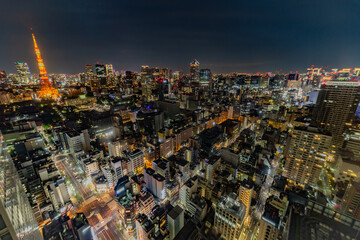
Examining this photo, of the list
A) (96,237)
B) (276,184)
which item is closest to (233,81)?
(276,184)

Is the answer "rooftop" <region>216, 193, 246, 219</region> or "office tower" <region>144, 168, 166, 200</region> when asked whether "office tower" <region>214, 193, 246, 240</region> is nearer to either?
"rooftop" <region>216, 193, 246, 219</region>

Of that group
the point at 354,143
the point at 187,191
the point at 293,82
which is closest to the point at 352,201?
the point at 354,143

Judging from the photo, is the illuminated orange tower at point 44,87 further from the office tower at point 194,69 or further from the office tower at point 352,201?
the office tower at point 352,201

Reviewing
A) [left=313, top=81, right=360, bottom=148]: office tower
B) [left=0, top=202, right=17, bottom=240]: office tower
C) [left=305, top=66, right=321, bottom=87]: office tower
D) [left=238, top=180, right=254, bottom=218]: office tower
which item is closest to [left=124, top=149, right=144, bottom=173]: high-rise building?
[left=238, top=180, right=254, bottom=218]: office tower

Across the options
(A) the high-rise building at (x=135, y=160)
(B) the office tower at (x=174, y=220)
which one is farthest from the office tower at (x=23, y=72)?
(B) the office tower at (x=174, y=220)

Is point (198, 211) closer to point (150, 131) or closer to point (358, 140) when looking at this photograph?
point (150, 131)

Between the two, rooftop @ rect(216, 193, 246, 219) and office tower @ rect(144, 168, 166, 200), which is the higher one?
rooftop @ rect(216, 193, 246, 219)

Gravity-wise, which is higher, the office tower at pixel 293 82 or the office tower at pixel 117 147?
the office tower at pixel 293 82
